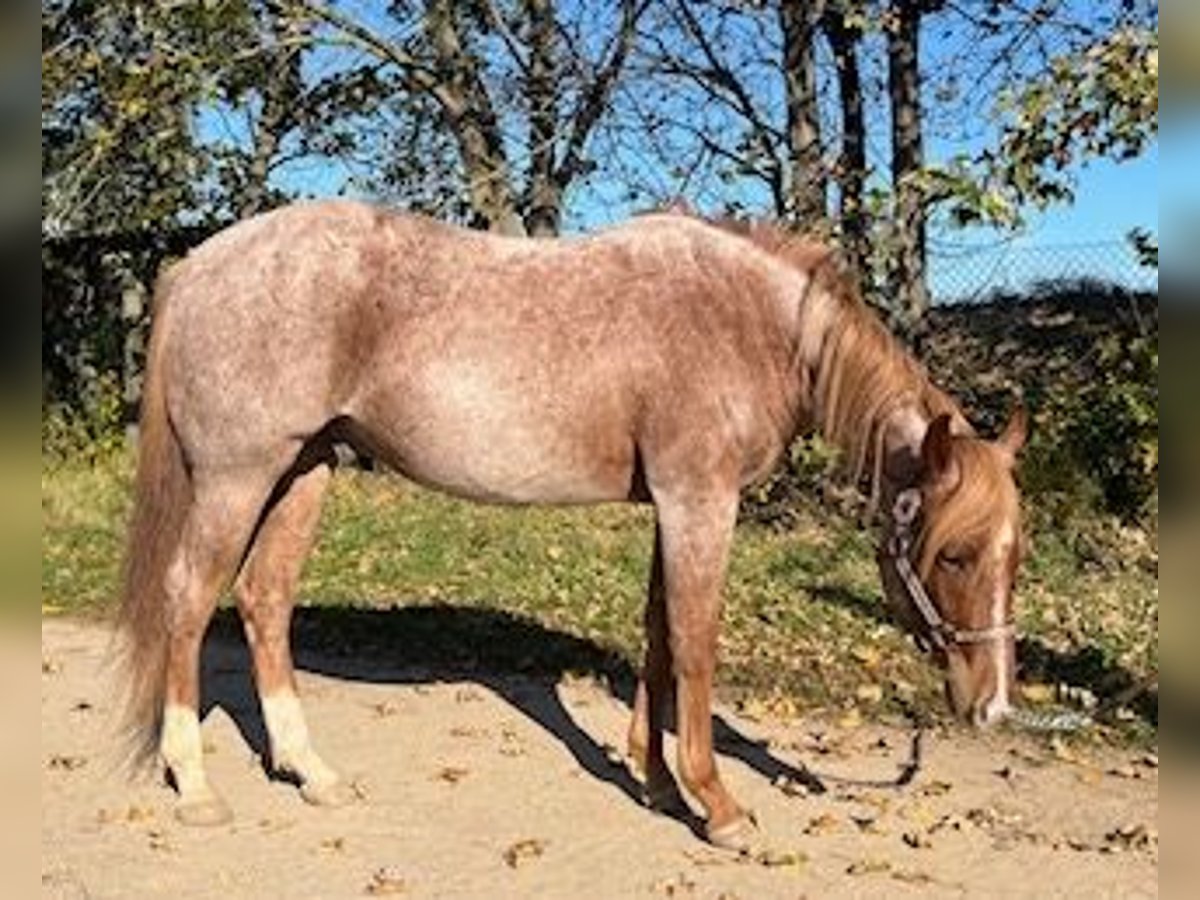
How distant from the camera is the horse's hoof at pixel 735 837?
4.50 meters

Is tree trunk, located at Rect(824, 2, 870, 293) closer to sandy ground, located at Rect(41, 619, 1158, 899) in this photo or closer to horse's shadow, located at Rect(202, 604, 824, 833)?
horse's shadow, located at Rect(202, 604, 824, 833)

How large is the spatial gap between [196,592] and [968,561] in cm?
243

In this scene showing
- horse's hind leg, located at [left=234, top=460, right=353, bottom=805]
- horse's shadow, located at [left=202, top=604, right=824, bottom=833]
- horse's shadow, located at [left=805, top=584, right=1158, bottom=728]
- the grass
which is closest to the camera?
horse's hind leg, located at [left=234, top=460, right=353, bottom=805]

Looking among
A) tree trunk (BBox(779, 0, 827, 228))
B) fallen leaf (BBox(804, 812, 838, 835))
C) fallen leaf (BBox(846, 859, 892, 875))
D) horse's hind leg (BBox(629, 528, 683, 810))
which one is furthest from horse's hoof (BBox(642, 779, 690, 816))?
tree trunk (BBox(779, 0, 827, 228))

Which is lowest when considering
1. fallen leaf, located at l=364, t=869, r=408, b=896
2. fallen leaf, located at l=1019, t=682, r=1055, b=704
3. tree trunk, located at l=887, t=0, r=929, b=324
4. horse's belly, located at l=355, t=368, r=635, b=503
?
fallen leaf, located at l=364, t=869, r=408, b=896

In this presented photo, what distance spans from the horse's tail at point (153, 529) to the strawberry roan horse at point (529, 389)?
11mm

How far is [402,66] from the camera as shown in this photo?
12.6 meters

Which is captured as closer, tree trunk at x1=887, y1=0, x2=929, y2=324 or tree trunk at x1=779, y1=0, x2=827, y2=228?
tree trunk at x1=887, y1=0, x2=929, y2=324

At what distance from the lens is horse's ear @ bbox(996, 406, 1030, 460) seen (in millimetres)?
4469

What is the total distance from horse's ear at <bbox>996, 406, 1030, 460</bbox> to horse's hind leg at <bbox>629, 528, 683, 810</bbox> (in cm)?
118

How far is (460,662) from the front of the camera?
7.06 m

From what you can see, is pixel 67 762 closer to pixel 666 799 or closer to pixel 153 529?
pixel 153 529

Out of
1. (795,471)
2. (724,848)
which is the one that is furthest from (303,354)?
(795,471)

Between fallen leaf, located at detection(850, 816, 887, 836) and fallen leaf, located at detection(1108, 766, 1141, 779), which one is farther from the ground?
fallen leaf, located at detection(1108, 766, 1141, 779)
